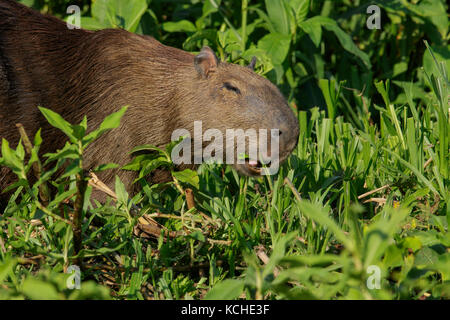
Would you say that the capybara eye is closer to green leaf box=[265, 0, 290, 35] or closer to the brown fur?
the brown fur

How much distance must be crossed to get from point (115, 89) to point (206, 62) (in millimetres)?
448

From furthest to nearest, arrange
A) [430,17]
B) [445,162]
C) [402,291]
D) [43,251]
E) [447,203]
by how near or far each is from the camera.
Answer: [430,17]
[445,162]
[447,203]
[43,251]
[402,291]

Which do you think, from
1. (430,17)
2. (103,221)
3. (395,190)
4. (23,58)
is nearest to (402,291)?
(395,190)

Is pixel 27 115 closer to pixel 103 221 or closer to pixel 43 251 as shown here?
pixel 103 221

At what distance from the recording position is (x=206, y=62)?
305cm

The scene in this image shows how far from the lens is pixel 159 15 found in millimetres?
4852

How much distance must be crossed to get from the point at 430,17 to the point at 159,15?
199cm

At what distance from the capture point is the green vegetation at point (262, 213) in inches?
76.6

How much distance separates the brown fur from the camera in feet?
9.87

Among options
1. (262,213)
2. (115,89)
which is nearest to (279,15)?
(115,89)

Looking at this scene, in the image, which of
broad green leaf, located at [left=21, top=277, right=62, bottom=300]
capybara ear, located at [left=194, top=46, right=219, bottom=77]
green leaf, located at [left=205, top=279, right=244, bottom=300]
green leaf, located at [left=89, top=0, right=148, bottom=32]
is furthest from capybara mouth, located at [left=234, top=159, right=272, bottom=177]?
broad green leaf, located at [left=21, top=277, right=62, bottom=300]

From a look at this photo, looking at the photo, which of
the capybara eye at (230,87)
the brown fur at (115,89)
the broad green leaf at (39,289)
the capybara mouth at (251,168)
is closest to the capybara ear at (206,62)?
the brown fur at (115,89)

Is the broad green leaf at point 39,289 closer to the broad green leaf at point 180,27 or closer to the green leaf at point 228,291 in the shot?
the green leaf at point 228,291

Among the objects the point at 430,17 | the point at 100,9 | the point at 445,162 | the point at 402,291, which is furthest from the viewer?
the point at 430,17
